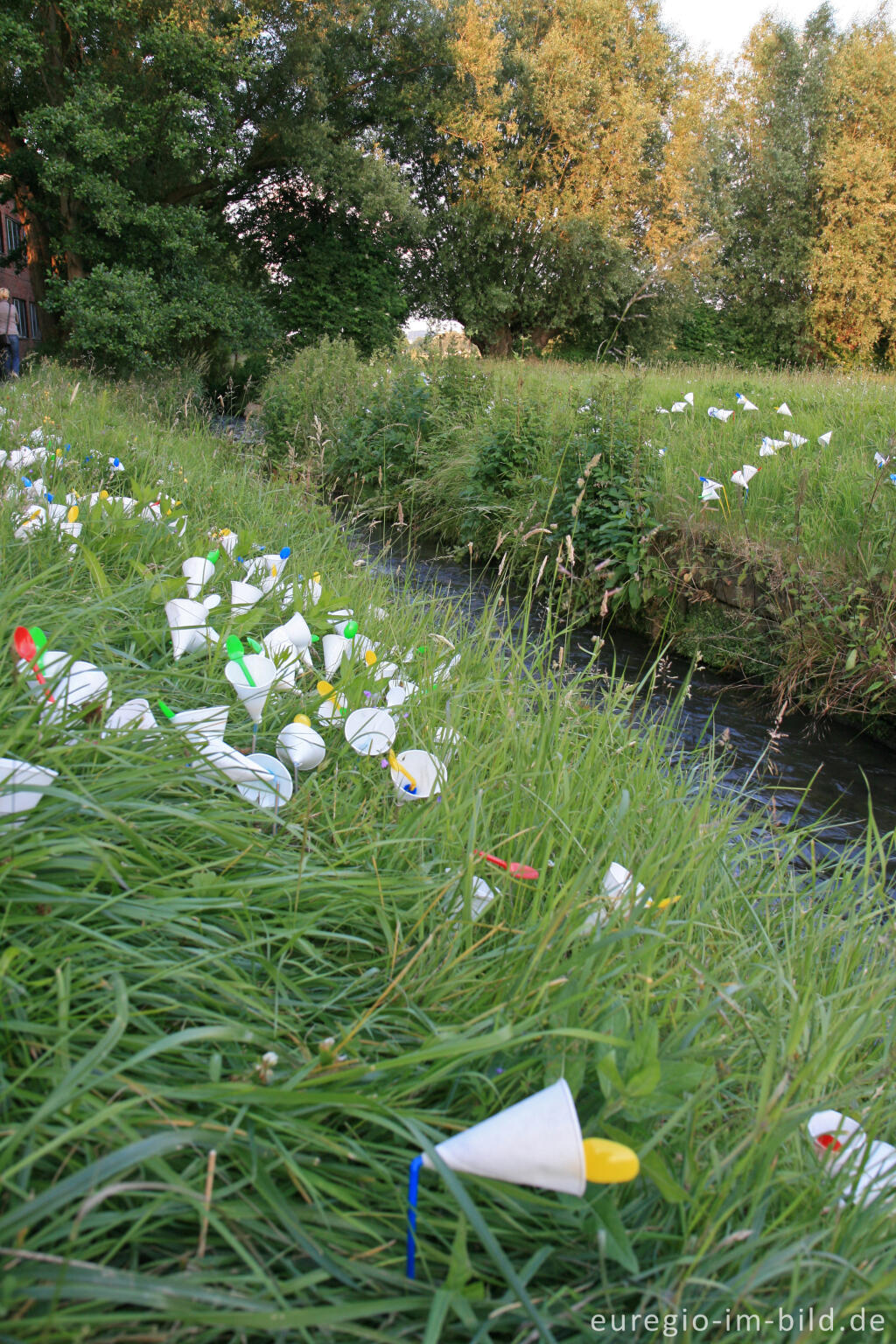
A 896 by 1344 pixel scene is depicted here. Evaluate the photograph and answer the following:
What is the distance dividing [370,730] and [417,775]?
0.15 meters

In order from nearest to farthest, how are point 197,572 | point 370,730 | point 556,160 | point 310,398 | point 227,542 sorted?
point 370,730
point 197,572
point 227,542
point 310,398
point 556,160

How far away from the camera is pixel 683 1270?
799mm

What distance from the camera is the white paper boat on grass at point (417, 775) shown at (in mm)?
1431

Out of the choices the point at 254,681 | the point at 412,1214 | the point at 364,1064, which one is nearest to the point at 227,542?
the point at 254,681

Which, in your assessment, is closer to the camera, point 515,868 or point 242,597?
point 515,868

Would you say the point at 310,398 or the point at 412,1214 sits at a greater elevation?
the point at 310,398

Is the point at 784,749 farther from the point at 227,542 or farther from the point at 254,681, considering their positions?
the point at 254,681

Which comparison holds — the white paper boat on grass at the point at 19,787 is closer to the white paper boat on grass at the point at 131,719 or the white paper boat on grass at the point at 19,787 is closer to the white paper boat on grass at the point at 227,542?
the white paper boat on grass at the point at 131,719

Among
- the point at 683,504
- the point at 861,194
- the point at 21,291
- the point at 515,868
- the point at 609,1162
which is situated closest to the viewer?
the point at 609,1162

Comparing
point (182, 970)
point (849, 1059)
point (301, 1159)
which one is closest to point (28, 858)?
point (182, 970)

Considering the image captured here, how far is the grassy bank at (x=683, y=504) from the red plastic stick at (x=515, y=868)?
45.8 inches

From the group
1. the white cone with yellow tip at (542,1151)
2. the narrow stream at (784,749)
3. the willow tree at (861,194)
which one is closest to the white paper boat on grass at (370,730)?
the white cone with yellow tip at (542,1151)

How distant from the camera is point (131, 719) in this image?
49.7 inches

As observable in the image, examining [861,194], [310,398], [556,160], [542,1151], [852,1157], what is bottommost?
[852,1157]
